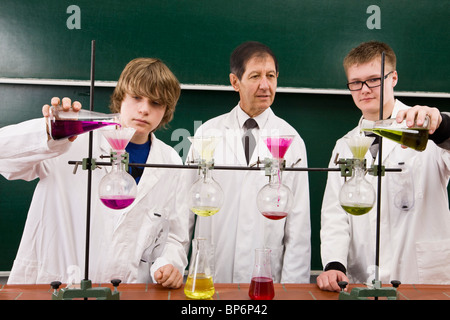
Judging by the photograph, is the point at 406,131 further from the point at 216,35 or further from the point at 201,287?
the point at 216,35

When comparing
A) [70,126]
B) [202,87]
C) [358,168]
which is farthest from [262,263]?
[202,87]

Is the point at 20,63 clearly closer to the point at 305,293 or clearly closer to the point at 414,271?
the point at 305,293

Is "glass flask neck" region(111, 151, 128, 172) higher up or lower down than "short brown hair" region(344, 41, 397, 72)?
lower down

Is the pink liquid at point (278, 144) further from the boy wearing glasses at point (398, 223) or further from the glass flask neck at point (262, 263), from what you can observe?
the boy wearing glasses at point (398, 223)

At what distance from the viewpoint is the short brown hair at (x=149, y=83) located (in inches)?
71.9

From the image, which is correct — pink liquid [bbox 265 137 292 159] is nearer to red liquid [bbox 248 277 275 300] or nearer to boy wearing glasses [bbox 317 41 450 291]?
red liquid [bbox 248 277 275 300]

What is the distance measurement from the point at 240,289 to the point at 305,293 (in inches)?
8.7

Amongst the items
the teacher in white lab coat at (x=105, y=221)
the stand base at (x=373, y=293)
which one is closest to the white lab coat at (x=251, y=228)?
the teacher in white lab coat at (x=105, y=221)

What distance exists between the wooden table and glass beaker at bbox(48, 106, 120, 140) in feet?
1.73

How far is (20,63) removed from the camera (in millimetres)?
2674

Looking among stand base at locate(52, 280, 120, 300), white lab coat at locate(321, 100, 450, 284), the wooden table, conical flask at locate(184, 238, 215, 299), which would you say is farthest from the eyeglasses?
stand base at locate(52, 280, 120, 300)

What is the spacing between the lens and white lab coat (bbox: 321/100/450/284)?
1.85 metres
